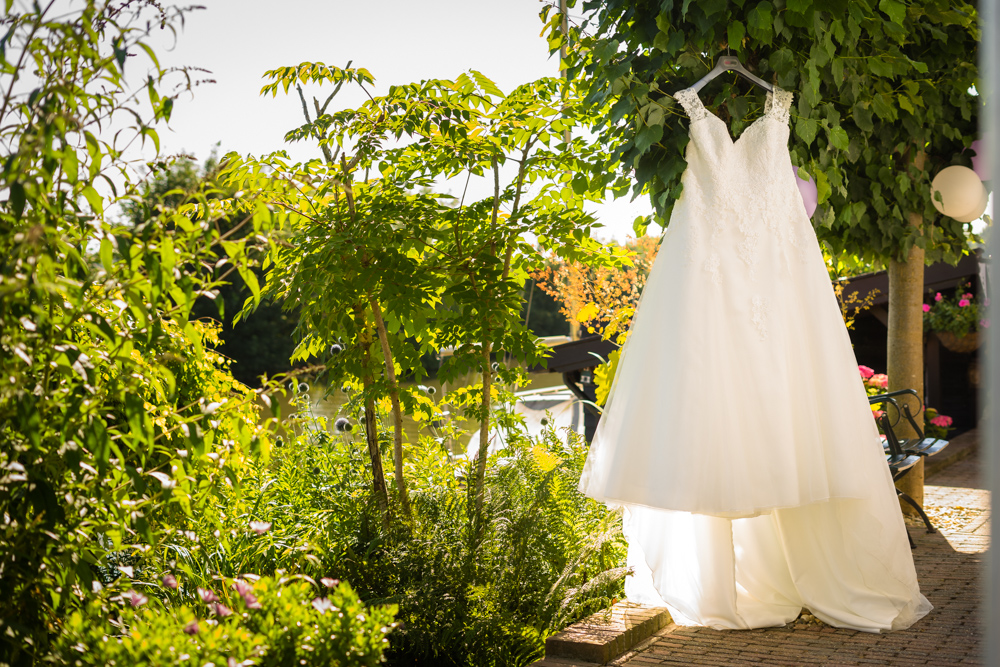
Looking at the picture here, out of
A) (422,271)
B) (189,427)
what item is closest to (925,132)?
(422,271)

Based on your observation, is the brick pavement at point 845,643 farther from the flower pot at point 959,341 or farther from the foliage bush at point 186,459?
the flower pot at point 959,341

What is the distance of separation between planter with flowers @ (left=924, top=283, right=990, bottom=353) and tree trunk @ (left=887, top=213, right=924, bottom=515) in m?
4.21

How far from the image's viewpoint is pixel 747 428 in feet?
7.89

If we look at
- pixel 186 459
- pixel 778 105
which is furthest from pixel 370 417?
pixel 778 105

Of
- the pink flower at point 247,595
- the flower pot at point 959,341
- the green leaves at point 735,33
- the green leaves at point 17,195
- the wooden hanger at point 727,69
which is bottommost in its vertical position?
the flower pot at point 959,341

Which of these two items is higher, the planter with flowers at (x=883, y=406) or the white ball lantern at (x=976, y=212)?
the white ball lantern at (x=976, y=212)

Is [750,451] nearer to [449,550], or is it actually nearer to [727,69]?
[449,550]

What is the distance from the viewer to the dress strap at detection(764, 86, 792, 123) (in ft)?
8.77

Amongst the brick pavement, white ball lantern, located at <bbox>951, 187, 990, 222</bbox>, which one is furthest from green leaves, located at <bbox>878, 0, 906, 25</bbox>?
the brick pavement

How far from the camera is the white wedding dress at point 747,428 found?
2.38 meters

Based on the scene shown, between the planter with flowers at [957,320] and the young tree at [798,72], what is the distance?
15.1 ft

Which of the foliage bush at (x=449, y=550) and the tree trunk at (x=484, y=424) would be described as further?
the tree trunk at (x=484, y=424)

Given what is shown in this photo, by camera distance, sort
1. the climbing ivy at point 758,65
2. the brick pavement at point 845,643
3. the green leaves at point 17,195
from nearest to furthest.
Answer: the green leaves at point 17,195 < the brick pavement at point 845,643 < the climbing ivy at point 758,65

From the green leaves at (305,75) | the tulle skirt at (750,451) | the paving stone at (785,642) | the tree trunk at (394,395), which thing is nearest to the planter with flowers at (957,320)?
the paving stone at (785,642)
